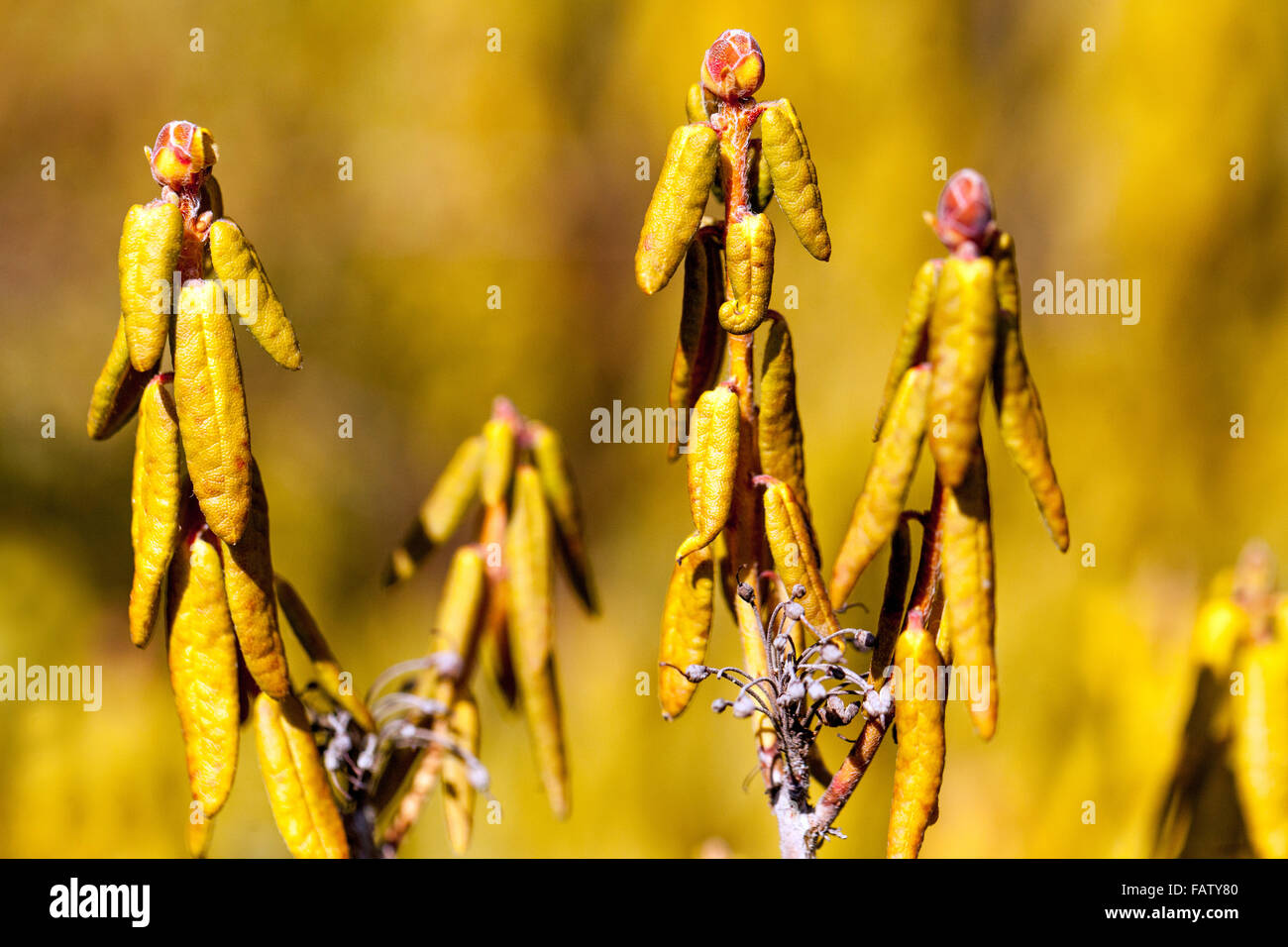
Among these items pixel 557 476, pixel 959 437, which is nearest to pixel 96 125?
pixel 557 476

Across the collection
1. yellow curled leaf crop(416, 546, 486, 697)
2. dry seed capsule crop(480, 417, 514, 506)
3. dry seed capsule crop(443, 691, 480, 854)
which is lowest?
dry seed capsule crop(443, 691, 480, 854)

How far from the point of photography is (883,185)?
656mm

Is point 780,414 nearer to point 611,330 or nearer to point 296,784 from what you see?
point 296,784

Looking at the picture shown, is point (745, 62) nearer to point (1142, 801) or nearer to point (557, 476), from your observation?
point (557, 476)

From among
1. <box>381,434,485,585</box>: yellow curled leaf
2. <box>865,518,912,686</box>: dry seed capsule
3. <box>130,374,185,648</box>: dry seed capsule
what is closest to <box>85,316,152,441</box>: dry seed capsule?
<box>130,374,185,648</box>: dry seed capsule

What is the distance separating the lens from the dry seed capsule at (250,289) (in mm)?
284

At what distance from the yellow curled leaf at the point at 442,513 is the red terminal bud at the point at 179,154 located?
0.53 ft

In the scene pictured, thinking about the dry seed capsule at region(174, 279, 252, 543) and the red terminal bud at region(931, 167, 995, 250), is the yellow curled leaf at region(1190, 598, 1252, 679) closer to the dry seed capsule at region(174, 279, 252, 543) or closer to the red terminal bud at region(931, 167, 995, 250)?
the red terminal bud at region(931, 167, 995, 250)

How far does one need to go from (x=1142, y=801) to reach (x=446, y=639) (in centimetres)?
39

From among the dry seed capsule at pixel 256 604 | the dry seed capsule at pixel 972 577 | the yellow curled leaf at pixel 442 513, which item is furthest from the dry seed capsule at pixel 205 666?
the dry seed capsule at pixel 972 577

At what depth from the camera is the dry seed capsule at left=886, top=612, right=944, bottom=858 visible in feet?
0.95

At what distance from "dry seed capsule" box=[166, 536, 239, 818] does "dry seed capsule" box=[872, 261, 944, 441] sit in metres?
0.20

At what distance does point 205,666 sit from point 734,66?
23 centimetres

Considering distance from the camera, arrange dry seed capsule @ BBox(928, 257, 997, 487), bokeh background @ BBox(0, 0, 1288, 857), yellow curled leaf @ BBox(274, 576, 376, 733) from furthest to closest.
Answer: bokeh background @ BBox(0, 0, 1288, 857) < yellow curled leaf @ BBox(274, 576, 376, 733) < dry seed capsule @ BBox(928, 257, 997, 487)
